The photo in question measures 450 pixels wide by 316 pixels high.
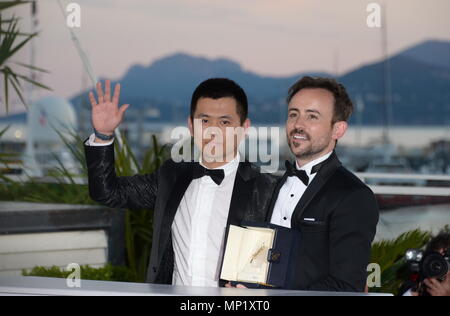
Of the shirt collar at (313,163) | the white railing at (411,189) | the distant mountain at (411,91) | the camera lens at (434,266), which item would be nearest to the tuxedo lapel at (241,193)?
the shirt collar at (313,163)

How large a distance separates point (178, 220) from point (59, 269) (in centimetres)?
248

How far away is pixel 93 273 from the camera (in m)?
4.52

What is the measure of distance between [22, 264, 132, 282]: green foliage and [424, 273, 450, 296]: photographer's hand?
2.53 meters

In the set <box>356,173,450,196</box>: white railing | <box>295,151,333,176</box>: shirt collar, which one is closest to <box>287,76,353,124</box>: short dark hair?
<box>295,151,333,176</box>: shirt collar

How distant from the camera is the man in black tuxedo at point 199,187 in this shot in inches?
85.4

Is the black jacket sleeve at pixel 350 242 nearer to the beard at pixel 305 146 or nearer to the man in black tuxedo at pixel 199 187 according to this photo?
the beard at pixel 305 146

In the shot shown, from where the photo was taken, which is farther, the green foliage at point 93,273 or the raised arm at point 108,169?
the green foliage at point 93,273

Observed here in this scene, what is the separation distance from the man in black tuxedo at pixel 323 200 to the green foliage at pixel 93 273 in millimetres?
2672

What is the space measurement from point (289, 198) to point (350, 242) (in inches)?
10.8

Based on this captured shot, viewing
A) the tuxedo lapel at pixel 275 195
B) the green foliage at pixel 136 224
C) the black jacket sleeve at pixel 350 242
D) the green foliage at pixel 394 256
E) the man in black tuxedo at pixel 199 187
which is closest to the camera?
the black jacket sleeve at pixel 350 242

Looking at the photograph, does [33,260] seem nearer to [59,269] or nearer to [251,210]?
[59,269]

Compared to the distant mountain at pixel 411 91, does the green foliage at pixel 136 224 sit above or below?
below
